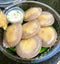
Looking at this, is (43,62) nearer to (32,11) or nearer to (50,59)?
(50,59)

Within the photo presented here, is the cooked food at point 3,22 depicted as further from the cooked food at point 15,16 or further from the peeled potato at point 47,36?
the peeled potato at point 47,36

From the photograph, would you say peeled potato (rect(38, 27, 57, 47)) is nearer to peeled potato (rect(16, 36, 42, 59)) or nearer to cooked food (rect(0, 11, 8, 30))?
peeled potato (rect(16, 36, 42, 59))

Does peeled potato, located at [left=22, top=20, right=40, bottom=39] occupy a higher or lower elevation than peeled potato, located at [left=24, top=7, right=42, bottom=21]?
lower

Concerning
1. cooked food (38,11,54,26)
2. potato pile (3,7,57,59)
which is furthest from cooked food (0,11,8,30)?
cooked food (38,11,54,26)

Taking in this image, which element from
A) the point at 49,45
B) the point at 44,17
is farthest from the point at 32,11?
the point at 49,45

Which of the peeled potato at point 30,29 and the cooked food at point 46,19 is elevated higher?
the cooked food at point 46,19

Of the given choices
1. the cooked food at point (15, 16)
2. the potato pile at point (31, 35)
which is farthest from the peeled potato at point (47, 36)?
the cooked food at point (15, 16)

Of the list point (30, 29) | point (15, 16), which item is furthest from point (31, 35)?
point (15, 16)
